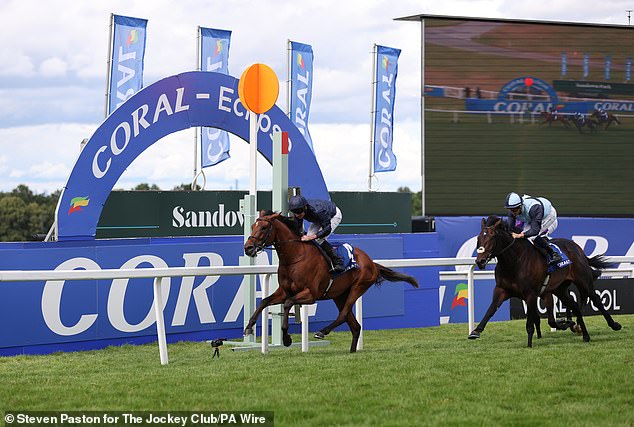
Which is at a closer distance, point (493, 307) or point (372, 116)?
point (493, 307)

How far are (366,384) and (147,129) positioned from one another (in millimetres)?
5660

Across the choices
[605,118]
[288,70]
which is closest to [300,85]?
[288,70]

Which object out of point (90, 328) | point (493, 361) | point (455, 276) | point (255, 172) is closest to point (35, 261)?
point (90, 328)

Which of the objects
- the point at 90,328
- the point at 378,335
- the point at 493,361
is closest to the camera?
the point at 493,361

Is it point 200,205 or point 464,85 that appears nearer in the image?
point 200,205

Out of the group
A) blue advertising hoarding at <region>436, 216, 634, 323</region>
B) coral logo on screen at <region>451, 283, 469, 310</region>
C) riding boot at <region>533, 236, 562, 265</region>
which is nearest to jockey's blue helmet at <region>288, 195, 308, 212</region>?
riding boot at <region>533, 236, 562, 265</region>

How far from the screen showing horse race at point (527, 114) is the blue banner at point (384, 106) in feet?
10.5

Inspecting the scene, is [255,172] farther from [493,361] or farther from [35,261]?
[493,361]

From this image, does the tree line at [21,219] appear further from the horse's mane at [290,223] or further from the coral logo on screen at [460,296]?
the horse's mane at [290,223]

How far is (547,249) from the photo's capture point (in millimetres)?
10758

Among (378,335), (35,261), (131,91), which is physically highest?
(131,91)

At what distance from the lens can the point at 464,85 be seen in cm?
1711

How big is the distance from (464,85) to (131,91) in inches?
211

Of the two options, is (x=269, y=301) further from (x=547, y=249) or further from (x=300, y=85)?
(x=300, y=85)
